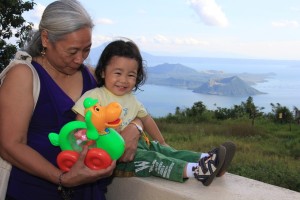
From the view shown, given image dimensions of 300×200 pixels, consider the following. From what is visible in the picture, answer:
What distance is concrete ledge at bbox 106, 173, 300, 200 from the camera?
2.15 meters

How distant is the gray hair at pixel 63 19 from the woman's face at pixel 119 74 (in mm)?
430

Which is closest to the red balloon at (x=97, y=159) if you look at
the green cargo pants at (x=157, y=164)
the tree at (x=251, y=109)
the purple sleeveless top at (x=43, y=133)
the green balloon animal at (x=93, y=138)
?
the green balloon animal at (x=93, y=138)

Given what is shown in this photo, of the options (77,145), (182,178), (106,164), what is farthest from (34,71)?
(182,178)

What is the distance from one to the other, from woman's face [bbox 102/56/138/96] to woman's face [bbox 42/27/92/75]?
1.07 feet

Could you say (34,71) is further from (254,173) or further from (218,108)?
(218,108)

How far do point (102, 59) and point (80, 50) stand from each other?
483 mm

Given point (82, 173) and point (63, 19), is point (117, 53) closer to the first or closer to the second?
point (63, 19)

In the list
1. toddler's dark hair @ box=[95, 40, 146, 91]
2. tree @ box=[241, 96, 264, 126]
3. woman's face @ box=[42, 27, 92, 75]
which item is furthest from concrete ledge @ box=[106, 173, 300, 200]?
tree @ box=[241, 96, 264, 126]

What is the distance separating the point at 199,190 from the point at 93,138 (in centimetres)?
71

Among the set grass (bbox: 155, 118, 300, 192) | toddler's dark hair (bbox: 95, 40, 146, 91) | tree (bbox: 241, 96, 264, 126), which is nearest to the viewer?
toddler's dark hair (bbox: 95, 40, 146, 91)

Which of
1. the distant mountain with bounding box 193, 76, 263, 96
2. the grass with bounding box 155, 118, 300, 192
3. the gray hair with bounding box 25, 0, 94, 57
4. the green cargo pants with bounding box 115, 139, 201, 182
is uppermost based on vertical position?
the distant mountain with bounding box 193, 76, 263, 96

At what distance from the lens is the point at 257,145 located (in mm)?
8164

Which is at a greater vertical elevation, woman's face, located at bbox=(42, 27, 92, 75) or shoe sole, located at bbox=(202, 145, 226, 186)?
woman's face, located at bbox=(42, 27, 92, 75)

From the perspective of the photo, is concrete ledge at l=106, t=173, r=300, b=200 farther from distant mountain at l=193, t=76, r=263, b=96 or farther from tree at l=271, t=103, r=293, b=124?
distant mountain at l=193, t=76, r=263, b=96
